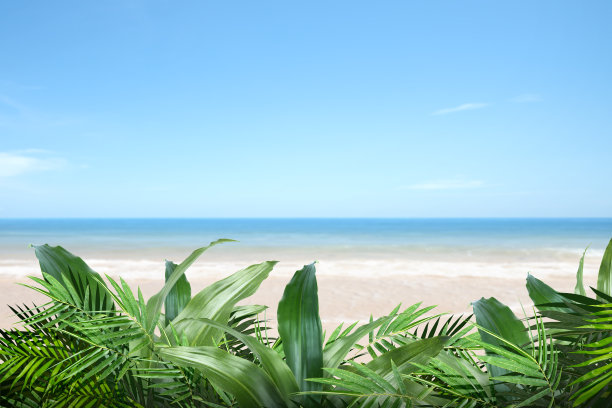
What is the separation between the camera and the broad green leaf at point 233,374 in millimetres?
475

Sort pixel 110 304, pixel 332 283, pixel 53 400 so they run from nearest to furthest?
pixel 53 400 < pixel 110 304 < pixel 332 283

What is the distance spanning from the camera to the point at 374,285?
9.77 metres

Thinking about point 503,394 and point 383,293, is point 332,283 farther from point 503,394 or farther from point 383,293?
point 503,394

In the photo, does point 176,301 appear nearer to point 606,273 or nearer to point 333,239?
point 606,273

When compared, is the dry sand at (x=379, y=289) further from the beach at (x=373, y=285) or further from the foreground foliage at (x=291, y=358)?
the foreground foliage at (x=291, y=358)

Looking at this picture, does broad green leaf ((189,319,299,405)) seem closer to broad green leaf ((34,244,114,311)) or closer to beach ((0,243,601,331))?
broad green leaf ((34,244,114,311))

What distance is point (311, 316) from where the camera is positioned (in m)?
0.54

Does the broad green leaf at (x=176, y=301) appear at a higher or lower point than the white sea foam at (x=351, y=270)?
higher

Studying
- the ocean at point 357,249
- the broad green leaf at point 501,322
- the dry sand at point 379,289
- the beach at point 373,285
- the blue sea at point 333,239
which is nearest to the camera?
the broad green leaf at point 501,322

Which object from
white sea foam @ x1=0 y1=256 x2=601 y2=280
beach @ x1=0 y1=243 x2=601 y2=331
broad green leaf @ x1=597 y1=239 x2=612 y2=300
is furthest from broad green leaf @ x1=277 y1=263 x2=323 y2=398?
white sea foam @ x1=0 y1=256 x2=601 y2=280

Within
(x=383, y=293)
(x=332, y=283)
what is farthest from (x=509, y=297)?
Result: (x=332, y=283)

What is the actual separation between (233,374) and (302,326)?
0.10m

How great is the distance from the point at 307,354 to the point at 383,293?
855cm

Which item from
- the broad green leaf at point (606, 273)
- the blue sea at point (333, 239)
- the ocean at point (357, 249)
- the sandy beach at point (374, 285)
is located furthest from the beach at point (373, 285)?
the broad green leaf at point (606, 273)
